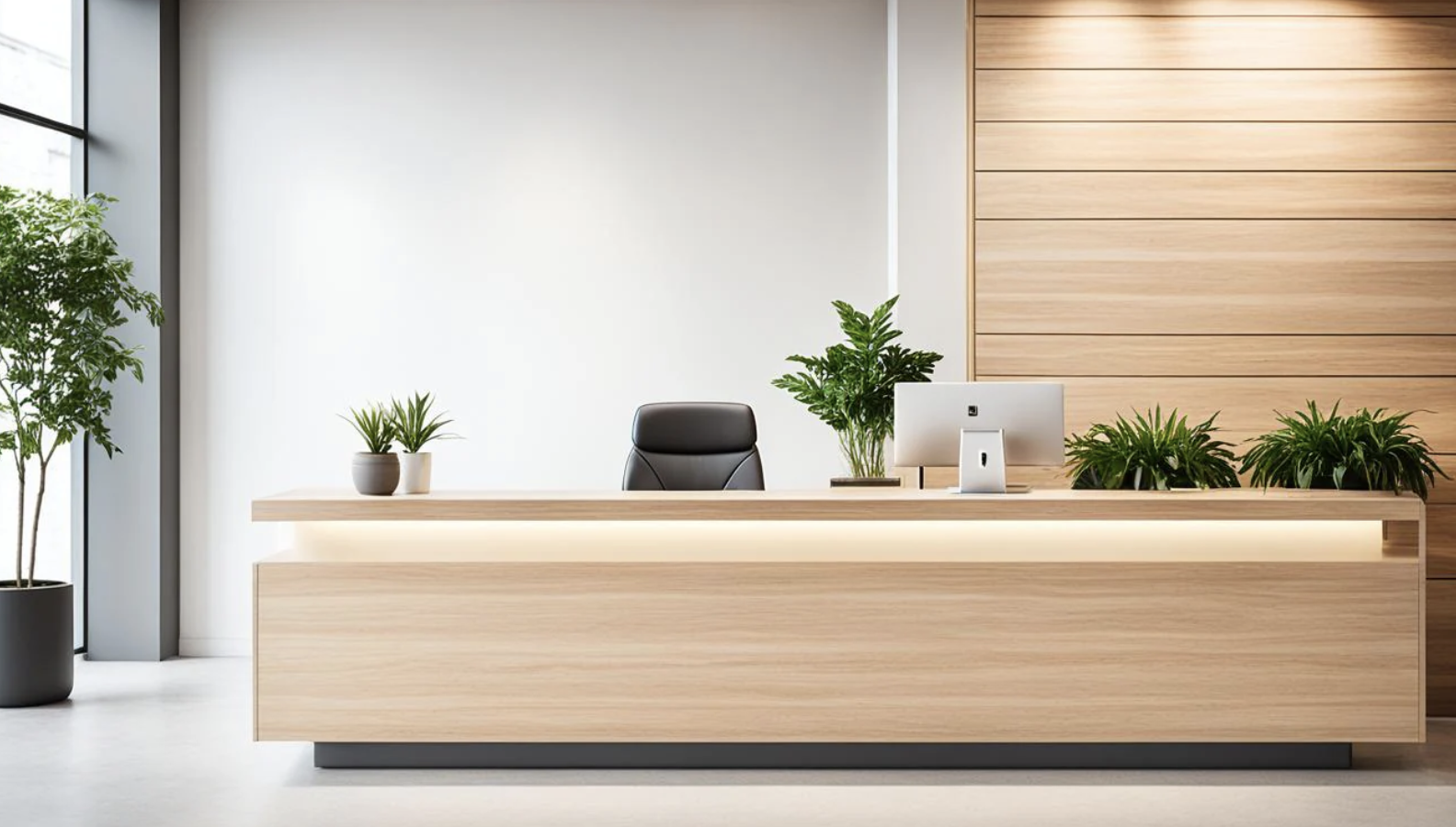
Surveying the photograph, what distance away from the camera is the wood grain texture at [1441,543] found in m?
5.34

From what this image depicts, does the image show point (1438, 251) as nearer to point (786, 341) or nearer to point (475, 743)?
point (786, 341)

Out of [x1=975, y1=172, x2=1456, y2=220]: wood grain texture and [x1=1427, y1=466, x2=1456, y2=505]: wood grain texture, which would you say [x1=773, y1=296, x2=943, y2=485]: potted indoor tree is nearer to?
[x1=975, y1=172, x2=1456, y2=220]: wood grain texture

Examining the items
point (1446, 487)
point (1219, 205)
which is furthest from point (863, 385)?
point (1446, 487)

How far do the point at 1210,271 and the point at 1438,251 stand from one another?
103 cm

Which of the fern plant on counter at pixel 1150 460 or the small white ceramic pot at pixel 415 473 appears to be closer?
the small white ceramic pot at pixel 415 473

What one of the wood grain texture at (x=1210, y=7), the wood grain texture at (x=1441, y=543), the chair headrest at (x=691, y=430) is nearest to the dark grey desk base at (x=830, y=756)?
the chair headrest at (x=691, y=430)

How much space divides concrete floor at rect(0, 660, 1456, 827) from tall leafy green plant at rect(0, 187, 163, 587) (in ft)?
4.68

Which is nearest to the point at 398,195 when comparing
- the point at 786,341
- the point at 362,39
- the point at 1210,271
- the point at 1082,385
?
the point at 362,39

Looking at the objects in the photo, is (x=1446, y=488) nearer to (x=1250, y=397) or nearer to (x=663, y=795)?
(x=1250, y=397)

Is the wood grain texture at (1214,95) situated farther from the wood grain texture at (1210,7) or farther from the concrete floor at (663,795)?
the concrete floor at (663,795)

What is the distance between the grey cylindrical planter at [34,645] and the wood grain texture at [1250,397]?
4.39 metres

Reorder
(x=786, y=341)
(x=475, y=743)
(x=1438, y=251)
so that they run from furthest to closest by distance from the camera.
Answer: (x=786, y=341)
(x=1438, y=251)
(x=475, y=743)

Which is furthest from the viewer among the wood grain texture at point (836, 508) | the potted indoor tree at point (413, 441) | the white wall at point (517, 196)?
the white wall at point (517, 196)

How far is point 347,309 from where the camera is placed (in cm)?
641
